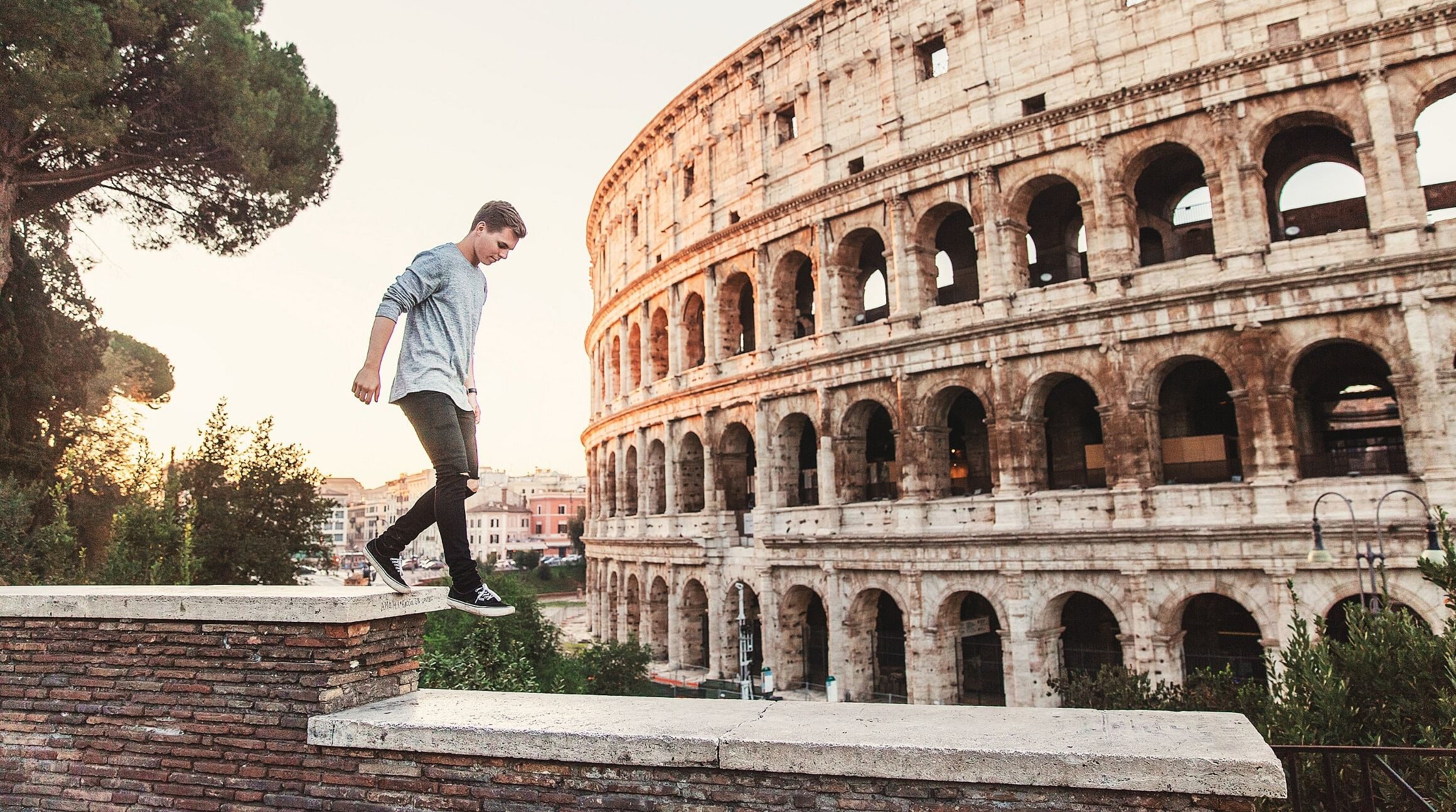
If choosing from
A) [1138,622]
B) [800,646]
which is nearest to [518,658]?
[800,646]

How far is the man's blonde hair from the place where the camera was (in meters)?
4.76

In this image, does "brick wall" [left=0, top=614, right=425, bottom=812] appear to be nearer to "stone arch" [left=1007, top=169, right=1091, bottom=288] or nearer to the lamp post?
the lamp post

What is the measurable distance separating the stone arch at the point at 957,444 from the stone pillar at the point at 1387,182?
7592 millimetres

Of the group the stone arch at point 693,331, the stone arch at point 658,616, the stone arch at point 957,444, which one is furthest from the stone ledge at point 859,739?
the stone arch at point 658,616

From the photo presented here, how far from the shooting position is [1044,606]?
1727cm

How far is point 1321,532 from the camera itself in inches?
564

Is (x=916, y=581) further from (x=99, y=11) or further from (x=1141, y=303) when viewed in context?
(x=99, y=11)

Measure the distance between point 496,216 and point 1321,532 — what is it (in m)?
14.6

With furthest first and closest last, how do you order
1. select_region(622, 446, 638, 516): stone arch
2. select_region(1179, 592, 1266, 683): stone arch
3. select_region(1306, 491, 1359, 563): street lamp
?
select_region(622, 446, 638, 516): stone arch < select_region(1179, 592, 1266, 683): stone arch < select_region(1306, 491, 1359, 563): street lamp

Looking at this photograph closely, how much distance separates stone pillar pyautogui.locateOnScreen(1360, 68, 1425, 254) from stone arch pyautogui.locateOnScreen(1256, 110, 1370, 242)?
3.53 feet

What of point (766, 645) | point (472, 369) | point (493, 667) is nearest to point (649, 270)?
point (766, 645)

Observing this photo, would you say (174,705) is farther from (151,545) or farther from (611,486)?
(611,486)

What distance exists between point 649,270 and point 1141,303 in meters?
15.2

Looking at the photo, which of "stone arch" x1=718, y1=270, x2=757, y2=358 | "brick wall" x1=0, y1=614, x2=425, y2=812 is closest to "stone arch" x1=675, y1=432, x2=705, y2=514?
"stone arch" x1=718, y1=270, x2=757, y2=358
